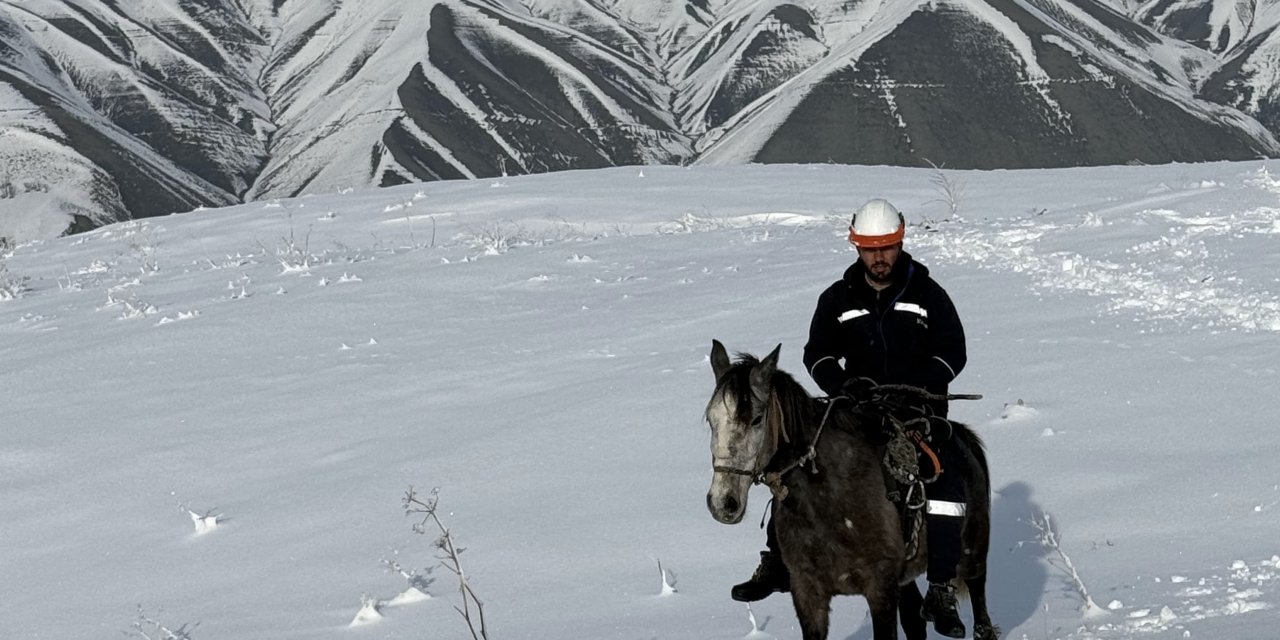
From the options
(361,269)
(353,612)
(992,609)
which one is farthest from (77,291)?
(992,609)

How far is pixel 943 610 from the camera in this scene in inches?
237

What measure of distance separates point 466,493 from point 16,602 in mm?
3053

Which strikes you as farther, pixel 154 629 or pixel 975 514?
pixel 154 629

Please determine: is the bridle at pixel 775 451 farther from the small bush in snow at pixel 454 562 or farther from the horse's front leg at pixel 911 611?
the small bush in snow at pixel 454 562

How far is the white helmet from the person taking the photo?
6152 mm

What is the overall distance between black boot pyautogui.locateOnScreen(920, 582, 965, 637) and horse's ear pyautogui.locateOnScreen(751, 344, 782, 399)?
149 cm

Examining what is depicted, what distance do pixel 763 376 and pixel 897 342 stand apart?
1335 millimetres

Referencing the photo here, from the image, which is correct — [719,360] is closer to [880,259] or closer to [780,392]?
[780,392]

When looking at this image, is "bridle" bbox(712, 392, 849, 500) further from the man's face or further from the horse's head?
the man's face

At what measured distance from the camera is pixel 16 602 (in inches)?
344

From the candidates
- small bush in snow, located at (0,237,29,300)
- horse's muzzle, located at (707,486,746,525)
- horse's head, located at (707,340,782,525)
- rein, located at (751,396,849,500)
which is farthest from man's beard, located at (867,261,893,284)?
small bush in snow, located at (0,237,29,300)

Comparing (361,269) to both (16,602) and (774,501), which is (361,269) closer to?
(16,602)

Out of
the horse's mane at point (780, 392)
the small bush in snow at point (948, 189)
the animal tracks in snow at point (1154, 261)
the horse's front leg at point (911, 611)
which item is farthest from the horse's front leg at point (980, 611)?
the small bush in snow at point (948, 189)

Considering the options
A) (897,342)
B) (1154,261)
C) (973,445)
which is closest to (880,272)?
(897,342)
